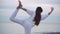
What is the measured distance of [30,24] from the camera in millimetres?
1369

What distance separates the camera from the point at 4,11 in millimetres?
1843

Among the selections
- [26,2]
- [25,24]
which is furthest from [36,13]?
[26,2]

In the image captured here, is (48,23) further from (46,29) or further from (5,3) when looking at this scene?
(5,3)

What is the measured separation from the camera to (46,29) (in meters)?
1.90

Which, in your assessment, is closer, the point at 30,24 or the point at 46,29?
the point at 30,24

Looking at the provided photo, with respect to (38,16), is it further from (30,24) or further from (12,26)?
(12,26)

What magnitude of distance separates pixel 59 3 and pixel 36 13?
1.71ft

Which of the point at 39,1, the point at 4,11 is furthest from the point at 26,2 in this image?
the point at 4,11

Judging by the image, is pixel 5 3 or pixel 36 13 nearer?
pixel 36 13

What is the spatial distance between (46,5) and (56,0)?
0.13 m

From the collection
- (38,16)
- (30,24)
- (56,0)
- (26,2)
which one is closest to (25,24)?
(30,24)

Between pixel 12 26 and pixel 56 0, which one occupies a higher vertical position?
pixel 56 0

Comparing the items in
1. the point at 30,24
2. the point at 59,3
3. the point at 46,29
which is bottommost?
the point at 46,29

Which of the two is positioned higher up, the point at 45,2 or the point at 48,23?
the point at 45,2
